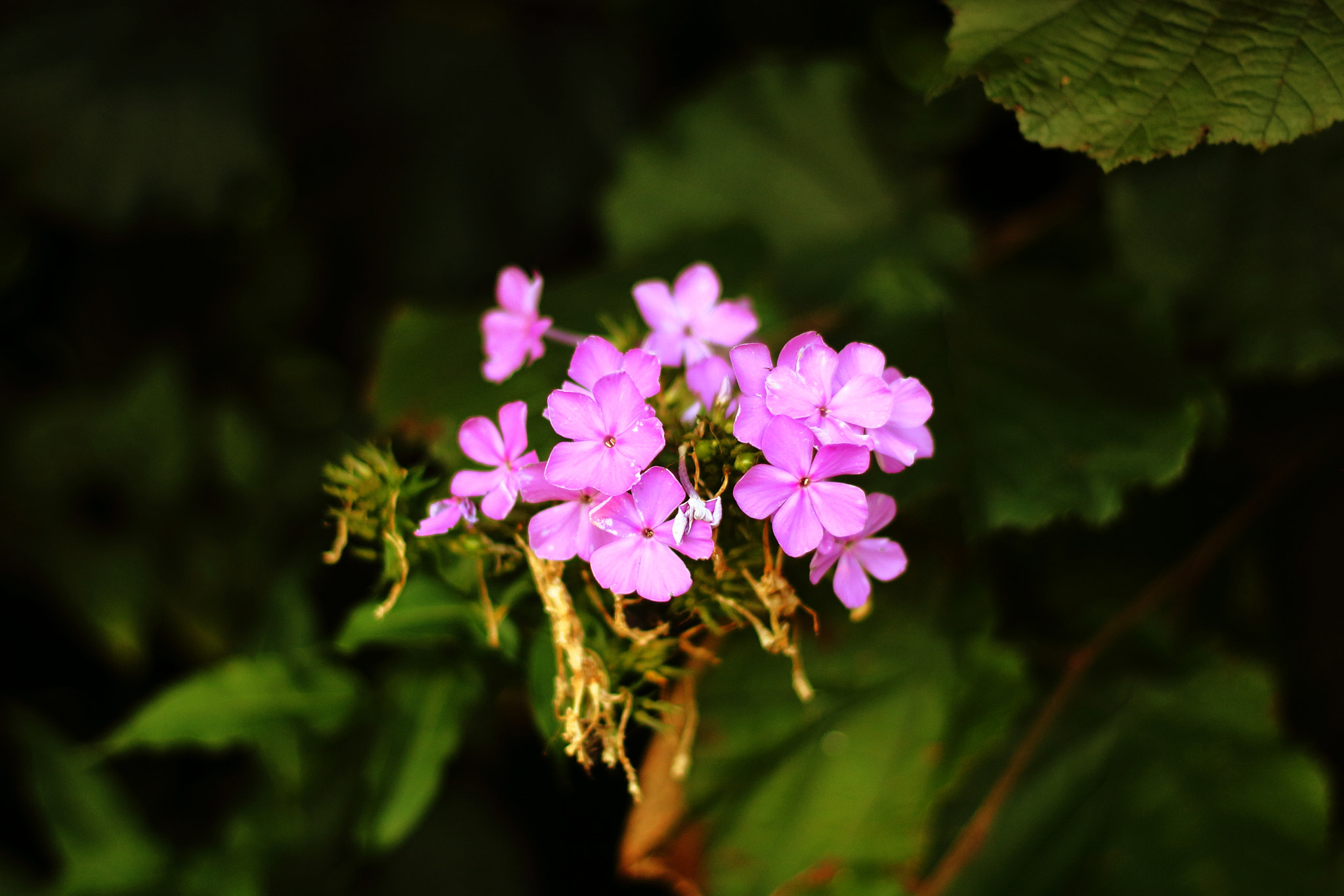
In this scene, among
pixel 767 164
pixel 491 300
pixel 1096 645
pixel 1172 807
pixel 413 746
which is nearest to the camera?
pixel 413 746

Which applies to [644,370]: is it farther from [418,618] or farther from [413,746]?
[413,746]

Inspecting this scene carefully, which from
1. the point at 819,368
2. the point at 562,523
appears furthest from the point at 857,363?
the point at 562,523

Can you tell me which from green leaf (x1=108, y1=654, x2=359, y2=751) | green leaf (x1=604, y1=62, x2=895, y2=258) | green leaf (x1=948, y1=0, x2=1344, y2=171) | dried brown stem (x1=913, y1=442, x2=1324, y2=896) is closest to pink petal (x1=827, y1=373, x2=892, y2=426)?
green leaf (x1=948, y1=0, x2=1344, y2=171)

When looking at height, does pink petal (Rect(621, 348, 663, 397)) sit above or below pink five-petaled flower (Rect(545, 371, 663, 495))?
above

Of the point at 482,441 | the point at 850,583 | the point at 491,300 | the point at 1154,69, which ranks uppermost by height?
the point at 1154,69

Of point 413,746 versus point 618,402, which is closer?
point 618,402

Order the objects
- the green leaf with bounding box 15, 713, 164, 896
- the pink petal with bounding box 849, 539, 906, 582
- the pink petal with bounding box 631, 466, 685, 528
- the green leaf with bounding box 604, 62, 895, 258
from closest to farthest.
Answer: the pink petal with bounding box 631, 466, 685, 528
the pink petal with bounding box 849, 539, 906, 582
the green leaf with bounding box 15, 713, 164, 896
the green leaf with bounding box 604, 62, 895, 258

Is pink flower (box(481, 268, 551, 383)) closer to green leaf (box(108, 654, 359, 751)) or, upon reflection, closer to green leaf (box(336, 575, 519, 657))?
green leaf (box(336, 575, 519, 657))
